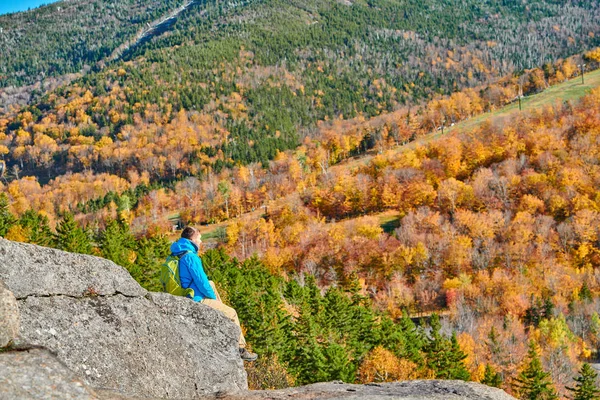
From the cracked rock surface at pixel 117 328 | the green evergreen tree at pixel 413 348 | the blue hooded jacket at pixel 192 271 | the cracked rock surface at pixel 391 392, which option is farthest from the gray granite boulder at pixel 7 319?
the green evergreen tree at pixel 413 348

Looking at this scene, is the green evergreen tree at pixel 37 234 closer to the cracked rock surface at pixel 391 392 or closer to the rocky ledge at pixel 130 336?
the rocky ledge at pixel 130 336

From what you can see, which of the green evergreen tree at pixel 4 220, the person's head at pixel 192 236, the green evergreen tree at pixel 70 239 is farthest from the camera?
the green evergreen tree at pixel 4 220

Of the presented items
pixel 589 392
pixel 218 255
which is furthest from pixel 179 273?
pixel 218 255

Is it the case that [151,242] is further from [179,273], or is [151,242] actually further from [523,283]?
[523,283]

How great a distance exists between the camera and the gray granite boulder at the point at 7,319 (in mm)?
5931

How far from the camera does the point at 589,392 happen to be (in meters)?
52.4

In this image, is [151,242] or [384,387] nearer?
[384,387]

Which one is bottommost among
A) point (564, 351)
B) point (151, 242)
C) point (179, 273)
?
point (564, 351)

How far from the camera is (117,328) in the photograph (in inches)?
369

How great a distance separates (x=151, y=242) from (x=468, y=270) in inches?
2937

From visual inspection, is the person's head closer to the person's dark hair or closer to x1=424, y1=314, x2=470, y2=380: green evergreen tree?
the person's dark hair

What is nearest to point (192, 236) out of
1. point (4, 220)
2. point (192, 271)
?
point (192, 271)

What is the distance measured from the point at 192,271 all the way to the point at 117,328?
1968mm

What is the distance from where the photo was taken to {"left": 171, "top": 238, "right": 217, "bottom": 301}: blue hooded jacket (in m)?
10.4
